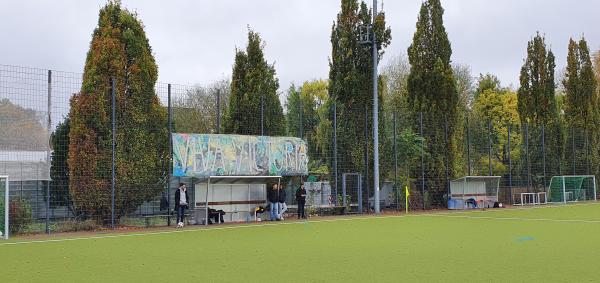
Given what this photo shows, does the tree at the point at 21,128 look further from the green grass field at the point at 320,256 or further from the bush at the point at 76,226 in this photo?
the green grass field at the point at 320,256

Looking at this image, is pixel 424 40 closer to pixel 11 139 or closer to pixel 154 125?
pixel 154 125

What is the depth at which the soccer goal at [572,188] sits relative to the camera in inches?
1582

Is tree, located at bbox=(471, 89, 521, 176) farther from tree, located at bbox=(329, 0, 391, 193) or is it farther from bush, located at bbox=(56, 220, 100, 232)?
bush, located at bbox=(56, 220, 100, 232)

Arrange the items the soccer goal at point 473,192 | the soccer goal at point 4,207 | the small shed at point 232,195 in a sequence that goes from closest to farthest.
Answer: the soccer goal at point 4,207 → the small shed at point 232,195 → the soccer goal at point 473,192

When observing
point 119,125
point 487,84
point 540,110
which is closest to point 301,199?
point 119,125

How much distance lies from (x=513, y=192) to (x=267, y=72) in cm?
1731

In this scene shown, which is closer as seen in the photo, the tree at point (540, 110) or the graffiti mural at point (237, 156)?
the graffiti mural at point (237, 156)

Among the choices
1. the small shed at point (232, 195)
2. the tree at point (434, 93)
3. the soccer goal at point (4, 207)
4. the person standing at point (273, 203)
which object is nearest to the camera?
the soccer goal at point (4, 207)

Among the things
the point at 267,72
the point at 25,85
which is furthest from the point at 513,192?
the point at 25,85

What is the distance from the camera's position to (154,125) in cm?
2362

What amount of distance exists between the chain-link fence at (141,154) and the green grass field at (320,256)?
3188 mm

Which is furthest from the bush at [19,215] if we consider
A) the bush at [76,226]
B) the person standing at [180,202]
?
the person standing at [180,202]

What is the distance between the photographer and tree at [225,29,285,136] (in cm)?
2761

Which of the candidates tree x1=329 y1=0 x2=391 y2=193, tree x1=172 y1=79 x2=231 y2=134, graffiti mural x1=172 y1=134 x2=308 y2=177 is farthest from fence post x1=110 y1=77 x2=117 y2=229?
tree x1=172 y1=79 x2=231 y2=134
